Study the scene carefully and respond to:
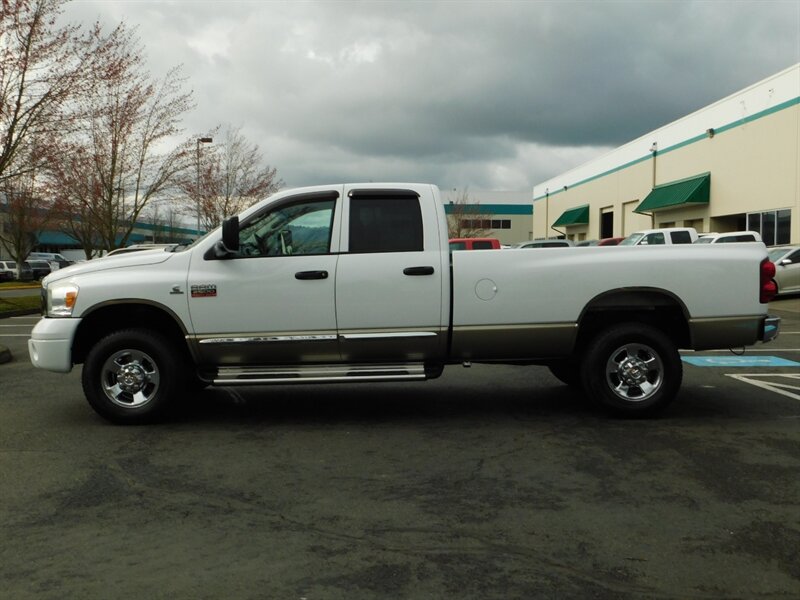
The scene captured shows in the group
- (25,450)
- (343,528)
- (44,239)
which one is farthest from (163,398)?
(44,239)

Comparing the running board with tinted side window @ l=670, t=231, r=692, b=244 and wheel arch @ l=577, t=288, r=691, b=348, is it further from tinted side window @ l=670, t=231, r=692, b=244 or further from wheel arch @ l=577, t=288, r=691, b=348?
tinted side window @ l=670, t=231, r=692, b=244

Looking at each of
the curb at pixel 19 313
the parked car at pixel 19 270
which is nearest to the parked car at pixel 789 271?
the curb at pixel 19 313

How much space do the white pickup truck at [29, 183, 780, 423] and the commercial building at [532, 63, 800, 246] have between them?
75.3 ft

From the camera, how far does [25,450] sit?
593 centimetres

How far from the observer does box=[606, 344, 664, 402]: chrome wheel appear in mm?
6852

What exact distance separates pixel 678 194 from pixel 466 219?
41503 mm

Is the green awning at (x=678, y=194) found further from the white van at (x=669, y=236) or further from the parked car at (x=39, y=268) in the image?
the parked car at (x=39, y=268)

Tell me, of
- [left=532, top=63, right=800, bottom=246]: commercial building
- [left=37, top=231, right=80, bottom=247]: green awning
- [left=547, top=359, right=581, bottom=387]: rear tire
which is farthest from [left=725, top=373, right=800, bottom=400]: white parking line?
[left=37, top=231, right=80, bottom=247]: green awning

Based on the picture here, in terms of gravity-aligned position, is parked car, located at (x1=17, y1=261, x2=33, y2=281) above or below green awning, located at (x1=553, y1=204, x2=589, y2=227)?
below

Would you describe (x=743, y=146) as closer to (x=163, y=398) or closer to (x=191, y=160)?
(x=191, y=160)

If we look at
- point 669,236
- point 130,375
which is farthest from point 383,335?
point 669,236

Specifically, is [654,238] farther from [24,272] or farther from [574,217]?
[24,272]

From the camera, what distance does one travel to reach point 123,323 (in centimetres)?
694

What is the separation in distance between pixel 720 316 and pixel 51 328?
19.5ft
